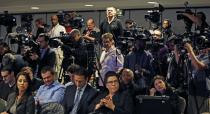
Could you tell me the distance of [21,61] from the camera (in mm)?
7035

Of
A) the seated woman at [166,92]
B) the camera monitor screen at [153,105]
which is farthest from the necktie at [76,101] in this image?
the seated woman at [166,92]

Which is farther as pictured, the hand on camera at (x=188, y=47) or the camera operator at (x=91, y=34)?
the camera operator at (x=91, y=34)

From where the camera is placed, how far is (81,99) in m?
5.58

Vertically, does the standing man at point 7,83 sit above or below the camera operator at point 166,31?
below

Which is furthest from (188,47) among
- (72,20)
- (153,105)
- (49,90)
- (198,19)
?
(72,20)

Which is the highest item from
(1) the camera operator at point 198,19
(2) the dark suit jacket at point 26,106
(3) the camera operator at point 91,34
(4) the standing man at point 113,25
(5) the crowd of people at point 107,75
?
(1) the camera operator at point 198,19

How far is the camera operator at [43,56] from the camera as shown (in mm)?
7070

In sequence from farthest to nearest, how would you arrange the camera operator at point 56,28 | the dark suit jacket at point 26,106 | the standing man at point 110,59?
the camera operator at point 56,28 → the standing man at point 110,59 → the dark suit jacket at point 26,106

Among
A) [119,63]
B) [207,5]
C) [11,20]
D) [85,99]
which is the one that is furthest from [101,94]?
[207,5]

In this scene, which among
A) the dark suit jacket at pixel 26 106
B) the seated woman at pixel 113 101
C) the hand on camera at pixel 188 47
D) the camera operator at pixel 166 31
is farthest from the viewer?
the camera operator at pixel 166 31

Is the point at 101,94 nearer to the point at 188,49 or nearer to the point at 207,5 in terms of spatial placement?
the point at 188,49

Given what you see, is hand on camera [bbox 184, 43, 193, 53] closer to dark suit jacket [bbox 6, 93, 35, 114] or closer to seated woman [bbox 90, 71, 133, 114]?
seated woman [bbox 90, 71, 133, 114]

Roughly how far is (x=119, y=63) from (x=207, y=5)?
4.75 meters

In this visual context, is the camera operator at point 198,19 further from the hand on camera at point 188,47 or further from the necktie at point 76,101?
the necktie at point 76,101
